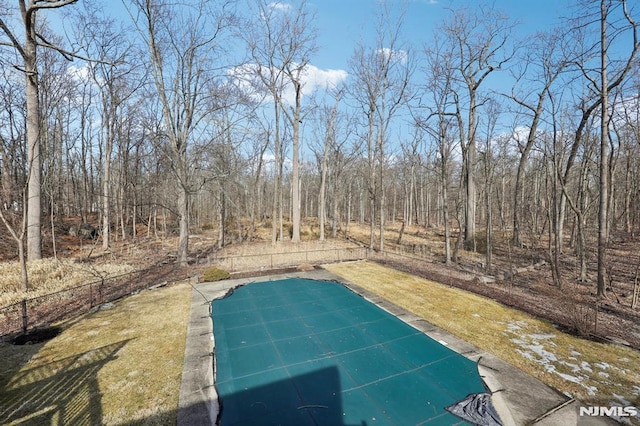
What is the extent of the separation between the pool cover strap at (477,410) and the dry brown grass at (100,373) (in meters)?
4.24

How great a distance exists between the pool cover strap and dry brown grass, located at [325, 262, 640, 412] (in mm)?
1580

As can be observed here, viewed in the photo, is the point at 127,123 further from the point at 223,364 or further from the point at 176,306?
the point at 223,364

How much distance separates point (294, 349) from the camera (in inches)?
241

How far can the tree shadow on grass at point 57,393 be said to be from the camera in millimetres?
4098

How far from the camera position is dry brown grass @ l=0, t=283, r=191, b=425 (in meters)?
4.20

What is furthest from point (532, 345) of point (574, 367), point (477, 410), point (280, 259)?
point (280, 259)

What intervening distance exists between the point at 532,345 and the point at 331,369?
4.66 metres

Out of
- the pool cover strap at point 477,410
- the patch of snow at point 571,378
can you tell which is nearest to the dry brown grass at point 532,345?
the patch of snow at point 571,378

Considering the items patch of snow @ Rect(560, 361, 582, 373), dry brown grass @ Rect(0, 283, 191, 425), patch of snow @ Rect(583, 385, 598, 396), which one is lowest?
patch of snow @ Rect(583, 385, 598, 396)

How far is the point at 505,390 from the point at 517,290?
717cm

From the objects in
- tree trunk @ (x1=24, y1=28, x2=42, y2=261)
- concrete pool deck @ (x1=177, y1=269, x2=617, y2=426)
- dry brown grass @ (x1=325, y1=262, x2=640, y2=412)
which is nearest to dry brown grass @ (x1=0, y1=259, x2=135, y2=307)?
tree trunk @ (x1=24, y1=28, x2=42, y2=261)

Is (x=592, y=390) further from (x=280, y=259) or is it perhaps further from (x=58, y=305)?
(x=58, y=305)

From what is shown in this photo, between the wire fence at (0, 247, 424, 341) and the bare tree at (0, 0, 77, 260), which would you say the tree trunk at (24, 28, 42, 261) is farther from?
the wire fence at (0, 247, 424, 341)

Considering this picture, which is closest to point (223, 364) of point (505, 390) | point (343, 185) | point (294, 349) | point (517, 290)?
point (294, 349)
